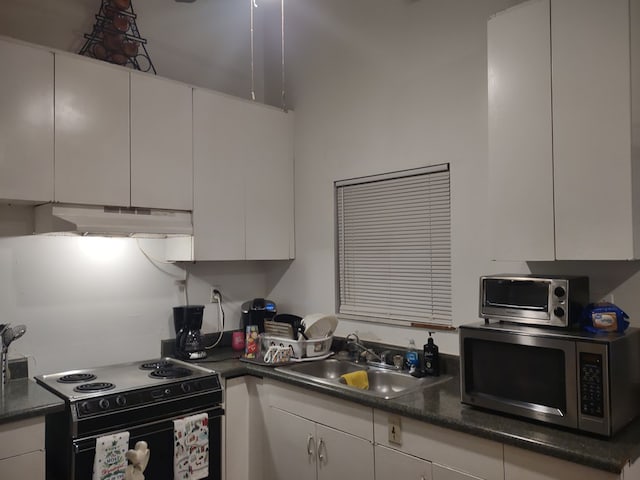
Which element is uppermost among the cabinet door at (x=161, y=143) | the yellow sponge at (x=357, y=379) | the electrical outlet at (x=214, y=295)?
the cabinet door at (x=161, y=143)

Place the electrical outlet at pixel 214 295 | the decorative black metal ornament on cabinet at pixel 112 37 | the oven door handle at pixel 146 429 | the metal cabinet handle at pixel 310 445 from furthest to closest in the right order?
1. the electrical outlet at pixel 214 295
2. the decorative black metal ornament on cabinet at pixel 112 37
3. the metal cabinet handle at pixel 310 445
4. the oven door handle at pixel 146 429

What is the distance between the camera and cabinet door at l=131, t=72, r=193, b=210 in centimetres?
267

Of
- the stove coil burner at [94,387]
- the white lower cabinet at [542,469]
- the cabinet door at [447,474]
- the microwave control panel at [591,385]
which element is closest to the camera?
the white lower cabinet at [542,469]

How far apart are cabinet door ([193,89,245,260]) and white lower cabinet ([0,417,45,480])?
119 cm

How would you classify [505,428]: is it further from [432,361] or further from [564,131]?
[564,131]

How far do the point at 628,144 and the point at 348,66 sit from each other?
5.95 ft

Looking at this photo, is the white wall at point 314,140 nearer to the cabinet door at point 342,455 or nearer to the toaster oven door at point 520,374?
the toaster oven door at point 520,374

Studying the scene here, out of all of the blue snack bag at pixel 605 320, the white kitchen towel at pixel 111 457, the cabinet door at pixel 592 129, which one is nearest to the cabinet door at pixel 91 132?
the white kitchen towel at pixel 111 457

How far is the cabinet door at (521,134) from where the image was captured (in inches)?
75.8

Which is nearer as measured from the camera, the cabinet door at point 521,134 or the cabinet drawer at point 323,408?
the cabinet door at point 521,134

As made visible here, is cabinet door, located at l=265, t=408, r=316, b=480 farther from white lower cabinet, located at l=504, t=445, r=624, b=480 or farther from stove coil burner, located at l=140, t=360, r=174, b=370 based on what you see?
white lower cabinet, located at l=504, t=445, r=624, b=480

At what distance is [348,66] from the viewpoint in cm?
311

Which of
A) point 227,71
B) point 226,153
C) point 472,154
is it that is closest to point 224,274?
point 226,153

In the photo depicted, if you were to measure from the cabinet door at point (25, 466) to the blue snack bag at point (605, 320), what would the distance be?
2229 millimetres
